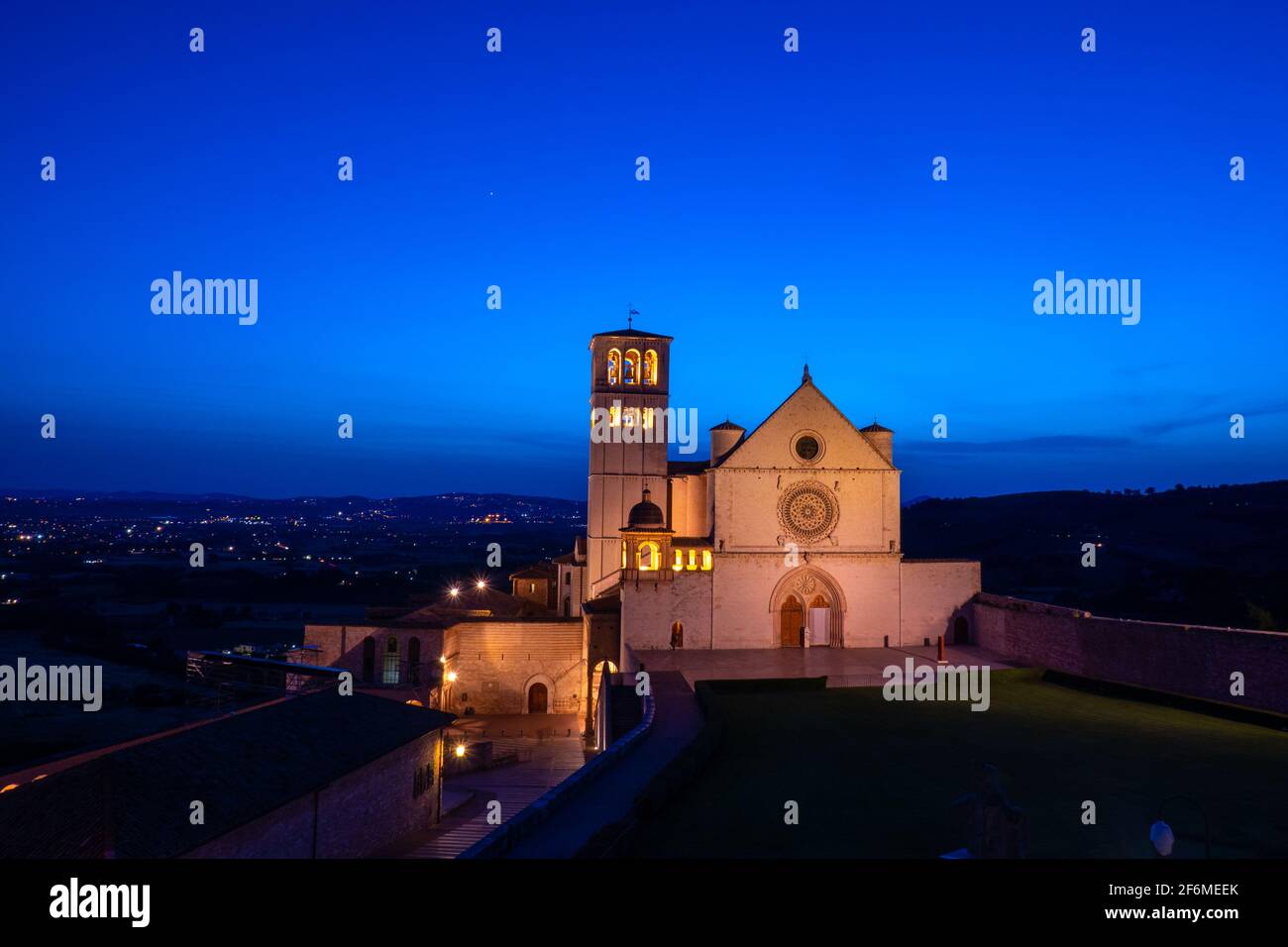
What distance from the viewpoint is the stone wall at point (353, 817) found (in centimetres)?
1547

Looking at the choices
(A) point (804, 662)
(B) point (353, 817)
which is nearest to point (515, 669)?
(A) point (804, 662)

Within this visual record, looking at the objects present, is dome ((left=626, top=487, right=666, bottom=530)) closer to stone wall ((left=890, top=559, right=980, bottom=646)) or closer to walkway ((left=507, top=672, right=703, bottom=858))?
stone wall ((left=890, top=559, right=980, bottom=646))

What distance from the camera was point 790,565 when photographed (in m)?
33.4

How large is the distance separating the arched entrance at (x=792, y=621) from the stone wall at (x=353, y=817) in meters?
14.9

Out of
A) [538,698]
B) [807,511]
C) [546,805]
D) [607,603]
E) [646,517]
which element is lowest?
[538,698]

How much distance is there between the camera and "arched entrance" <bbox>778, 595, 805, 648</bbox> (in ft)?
110

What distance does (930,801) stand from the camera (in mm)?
15211

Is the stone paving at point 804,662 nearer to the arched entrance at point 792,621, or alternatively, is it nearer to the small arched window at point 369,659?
the arched entrance at point 792,621

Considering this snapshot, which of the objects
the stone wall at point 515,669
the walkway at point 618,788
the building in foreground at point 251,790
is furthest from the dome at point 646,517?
the building in foreground at point 251,790

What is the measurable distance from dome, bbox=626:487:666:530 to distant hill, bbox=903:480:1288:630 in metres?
21.3

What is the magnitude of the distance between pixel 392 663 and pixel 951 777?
24.4 meters

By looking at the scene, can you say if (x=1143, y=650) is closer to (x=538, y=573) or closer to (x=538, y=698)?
(x=538, y=698)

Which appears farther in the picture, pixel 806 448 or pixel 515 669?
pixel 515 669

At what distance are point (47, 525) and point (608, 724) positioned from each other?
164205 millimetres
